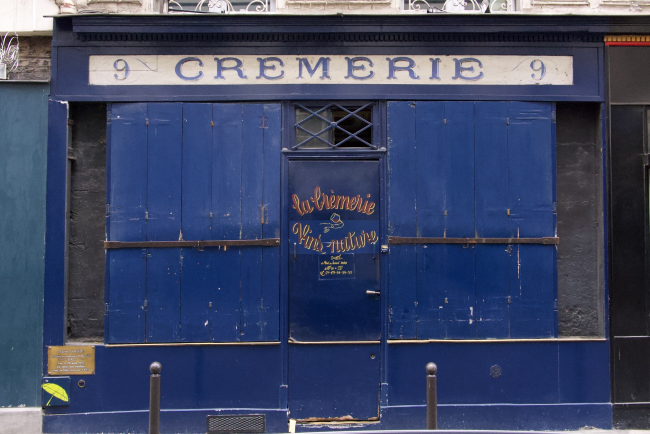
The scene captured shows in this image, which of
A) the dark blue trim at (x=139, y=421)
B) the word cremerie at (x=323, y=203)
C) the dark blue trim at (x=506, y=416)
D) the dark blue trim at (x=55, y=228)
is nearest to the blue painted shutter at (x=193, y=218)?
the word cremerie at (x=323, y=203)

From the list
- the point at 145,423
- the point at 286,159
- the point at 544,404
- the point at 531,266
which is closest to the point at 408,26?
the point at 286,159

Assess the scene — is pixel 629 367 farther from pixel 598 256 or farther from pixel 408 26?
pixel 408 26

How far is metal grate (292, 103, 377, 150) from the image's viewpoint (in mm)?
5391

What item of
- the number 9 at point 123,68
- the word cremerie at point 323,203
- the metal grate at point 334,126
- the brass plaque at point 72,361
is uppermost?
the number 9 at point 123,68

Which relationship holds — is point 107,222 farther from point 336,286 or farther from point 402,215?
point 402,215

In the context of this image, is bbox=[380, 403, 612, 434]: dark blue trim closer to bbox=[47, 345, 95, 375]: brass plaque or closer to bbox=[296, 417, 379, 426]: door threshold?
bbox=[296, 417, 379, 426]: door threshold

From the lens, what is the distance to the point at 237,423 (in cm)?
517

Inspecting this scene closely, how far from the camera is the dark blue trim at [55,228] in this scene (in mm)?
5215

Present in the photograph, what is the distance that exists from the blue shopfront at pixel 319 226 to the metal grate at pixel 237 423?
0.09m

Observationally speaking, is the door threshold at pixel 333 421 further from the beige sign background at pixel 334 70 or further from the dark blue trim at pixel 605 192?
the beige sign background at pixel 334 70

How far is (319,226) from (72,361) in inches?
124

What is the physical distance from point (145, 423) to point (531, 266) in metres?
4.76

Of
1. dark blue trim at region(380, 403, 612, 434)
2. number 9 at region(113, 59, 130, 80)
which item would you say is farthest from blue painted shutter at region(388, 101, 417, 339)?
number 9 at region(113, 59, 130, 80)

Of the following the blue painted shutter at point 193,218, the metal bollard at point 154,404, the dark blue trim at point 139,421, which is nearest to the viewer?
the metal bollard at point 154,404
